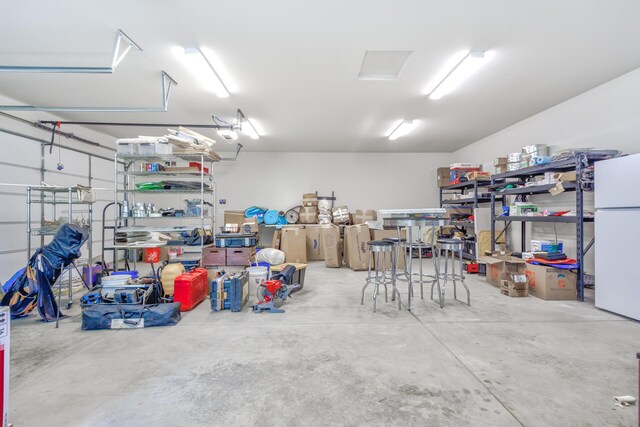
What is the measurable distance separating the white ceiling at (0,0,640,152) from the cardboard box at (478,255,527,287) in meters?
2.58

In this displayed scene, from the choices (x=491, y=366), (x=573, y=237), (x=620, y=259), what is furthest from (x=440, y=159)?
(x=491, y=366)

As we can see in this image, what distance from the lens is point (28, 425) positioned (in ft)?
4.92

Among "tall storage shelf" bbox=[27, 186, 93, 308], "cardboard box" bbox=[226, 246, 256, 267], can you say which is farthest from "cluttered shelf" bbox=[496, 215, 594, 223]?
"tall storage shelf" bbox=[27, 186, 93, 308]

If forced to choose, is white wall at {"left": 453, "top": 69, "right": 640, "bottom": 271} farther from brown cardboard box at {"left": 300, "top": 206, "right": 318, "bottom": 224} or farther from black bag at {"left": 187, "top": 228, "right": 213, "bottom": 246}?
black bag at {"left": 187, "top": 228, "right": 213, "bottom": 246}

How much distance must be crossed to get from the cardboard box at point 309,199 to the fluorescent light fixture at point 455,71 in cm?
396

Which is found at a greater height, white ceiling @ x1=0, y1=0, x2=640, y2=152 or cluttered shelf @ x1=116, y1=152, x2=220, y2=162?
white ceiling @ x1=0, y1=0, x2=640, y2=152

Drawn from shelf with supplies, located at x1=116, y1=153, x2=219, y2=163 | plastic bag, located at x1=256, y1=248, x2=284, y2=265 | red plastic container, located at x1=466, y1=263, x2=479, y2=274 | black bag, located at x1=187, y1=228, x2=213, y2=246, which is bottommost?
red plastic container, located at x1=466, y1=263, x2=479, y2=274

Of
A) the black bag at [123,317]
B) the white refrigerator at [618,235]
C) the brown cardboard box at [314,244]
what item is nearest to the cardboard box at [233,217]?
the brown cardboard box at [314,244]

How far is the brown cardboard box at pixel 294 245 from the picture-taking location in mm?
6480

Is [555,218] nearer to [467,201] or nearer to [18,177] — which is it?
[467,201]

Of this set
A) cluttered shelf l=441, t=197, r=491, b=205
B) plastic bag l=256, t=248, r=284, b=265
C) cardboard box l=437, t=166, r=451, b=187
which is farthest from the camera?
cardboard box l=437, t=166, r=451, b=187

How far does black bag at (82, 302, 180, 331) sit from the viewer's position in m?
2.77

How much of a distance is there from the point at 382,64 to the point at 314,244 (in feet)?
14.9

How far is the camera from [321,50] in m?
3.09
